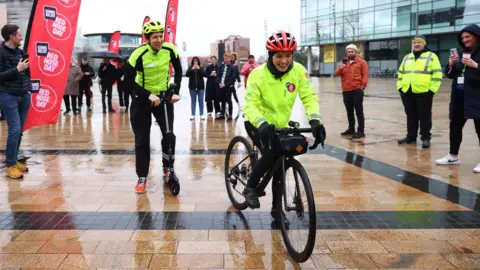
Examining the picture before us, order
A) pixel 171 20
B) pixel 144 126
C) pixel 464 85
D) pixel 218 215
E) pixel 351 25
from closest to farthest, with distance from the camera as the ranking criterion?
pixel 218 215, pixel 144 126, pixel 464 85, pixel 171 20, pixel 351 25

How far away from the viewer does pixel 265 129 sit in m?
3.52

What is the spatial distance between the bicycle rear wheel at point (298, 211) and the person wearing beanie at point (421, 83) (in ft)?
17.7

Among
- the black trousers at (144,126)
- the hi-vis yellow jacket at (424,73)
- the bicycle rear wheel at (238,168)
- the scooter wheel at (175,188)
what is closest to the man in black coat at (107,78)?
the hi-vis yellow jacket at (424,73)

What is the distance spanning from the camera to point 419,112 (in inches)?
335

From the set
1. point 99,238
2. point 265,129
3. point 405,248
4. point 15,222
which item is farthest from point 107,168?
point 405,248

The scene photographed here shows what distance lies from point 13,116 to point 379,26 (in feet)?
167

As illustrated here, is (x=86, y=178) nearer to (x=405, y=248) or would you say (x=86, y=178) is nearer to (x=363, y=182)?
(x=363, y=182)

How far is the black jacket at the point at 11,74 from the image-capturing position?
19.7ft

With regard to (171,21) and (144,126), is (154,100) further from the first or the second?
(171,21)

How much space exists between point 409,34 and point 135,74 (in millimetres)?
47621

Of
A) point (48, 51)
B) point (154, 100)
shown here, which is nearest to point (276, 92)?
point (154, 100)

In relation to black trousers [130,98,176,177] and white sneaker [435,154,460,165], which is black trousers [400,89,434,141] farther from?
black trousers [130,98,176,177]

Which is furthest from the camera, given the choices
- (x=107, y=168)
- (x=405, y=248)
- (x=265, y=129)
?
(x=107, y=168)

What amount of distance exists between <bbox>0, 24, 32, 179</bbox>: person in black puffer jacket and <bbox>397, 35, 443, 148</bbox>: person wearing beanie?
247 inches
